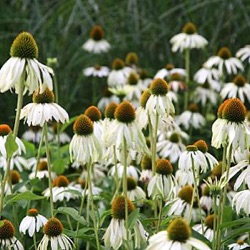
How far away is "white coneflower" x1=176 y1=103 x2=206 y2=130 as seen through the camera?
390 centimetres

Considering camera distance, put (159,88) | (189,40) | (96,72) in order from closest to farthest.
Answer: (159,88) < (189,40) < (96,72)

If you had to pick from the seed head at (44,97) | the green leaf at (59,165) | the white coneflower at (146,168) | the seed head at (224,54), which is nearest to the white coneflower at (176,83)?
the seed head at (224,54)

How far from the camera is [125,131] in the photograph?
192 cm

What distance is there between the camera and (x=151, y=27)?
16.2 feet

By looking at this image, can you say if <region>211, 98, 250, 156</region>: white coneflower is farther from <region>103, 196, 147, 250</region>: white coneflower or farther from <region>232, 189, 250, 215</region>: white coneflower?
<region>103, 196, 147, 250</region>: white coneflower

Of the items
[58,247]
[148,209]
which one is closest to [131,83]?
[148,209]

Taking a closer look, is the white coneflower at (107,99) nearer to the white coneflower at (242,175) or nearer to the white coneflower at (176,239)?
the white coneflower at (242,175)

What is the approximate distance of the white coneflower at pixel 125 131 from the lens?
75.3 inches

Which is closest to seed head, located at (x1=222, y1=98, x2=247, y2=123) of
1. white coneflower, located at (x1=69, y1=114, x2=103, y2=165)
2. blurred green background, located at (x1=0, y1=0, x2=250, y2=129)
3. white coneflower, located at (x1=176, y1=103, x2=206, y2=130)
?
white coneflower, located at (x1=69, y1=114, x2=103, y2=165)

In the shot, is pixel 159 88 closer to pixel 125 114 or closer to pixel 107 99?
pixel 125 114

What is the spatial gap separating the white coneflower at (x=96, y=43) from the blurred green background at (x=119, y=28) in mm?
138

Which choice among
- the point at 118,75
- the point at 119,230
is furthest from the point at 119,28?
the point at 119,230

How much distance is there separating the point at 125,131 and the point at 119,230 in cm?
25

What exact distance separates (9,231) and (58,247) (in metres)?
0.16
